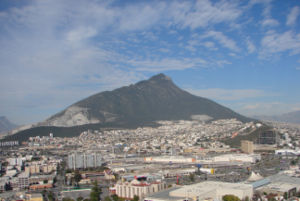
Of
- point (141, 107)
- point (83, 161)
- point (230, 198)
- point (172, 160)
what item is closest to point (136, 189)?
point (230, 198)

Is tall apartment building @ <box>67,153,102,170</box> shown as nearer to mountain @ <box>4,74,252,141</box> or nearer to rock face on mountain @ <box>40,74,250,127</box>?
mountain @ <box>4,74,252,141</box>

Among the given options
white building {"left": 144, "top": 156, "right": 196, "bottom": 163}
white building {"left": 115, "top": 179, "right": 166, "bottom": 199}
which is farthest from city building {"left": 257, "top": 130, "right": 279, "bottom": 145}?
white building {"left": 115, "top": 179, "right": 166, "bottom": 199}

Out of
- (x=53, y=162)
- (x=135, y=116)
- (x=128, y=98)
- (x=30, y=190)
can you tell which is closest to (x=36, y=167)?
(x=53, y=162)

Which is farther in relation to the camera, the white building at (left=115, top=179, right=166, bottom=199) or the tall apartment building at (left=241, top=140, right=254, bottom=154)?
the tall apartment building at (left=241, top=140, right=254, bottom=154)

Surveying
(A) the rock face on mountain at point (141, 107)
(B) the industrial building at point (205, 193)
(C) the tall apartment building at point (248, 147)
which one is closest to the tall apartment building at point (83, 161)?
(B) the industrial building at point (205, 193)

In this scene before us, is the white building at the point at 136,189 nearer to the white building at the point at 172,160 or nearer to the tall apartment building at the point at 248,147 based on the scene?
the white building at the point at 172,160
